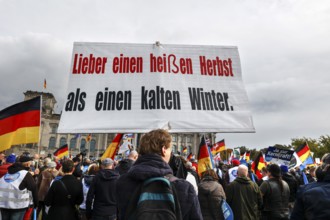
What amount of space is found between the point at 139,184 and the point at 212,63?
375cm

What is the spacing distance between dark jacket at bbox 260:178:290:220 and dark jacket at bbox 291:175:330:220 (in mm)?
3105

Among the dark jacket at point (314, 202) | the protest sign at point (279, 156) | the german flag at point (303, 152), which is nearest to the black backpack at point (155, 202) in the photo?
the dark jacket at point (314, 202)

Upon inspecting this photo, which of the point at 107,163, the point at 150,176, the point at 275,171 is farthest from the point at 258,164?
the point at 150,176

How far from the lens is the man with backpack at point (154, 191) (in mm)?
1637

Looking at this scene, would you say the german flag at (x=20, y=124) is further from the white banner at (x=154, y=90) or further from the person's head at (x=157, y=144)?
the person's head at (x=157, y=144)

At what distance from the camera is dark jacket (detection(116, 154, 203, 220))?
1.78 m

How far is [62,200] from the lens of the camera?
4.75m

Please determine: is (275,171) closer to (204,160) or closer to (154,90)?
(204,160)

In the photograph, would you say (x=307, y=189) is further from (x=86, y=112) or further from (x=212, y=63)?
(x=86, y=112)

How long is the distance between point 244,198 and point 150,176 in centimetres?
421

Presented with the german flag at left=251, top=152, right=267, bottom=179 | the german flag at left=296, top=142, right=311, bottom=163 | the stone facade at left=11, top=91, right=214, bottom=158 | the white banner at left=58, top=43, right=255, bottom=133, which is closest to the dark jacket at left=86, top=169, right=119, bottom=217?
the white banner at left=58, top=43, right=255, bottom=133

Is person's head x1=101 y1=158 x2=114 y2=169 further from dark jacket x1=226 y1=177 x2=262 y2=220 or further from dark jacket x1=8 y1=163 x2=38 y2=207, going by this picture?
dark jacket x1=226 y1=177 x2=262 y2=220

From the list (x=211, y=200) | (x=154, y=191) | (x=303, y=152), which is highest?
(x=303, y=152)

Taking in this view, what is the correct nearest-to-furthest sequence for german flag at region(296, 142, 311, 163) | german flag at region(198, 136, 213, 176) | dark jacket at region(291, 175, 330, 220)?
dark jacket at region(291, 175, 330, 220) → german flag at region(198, 136, 213, 176) → german flag at region(296, 142, 311, 163)
